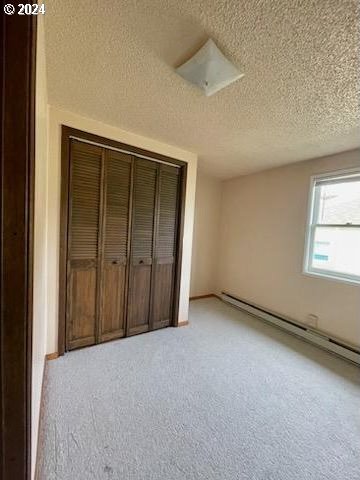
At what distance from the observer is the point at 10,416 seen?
0.64 metres

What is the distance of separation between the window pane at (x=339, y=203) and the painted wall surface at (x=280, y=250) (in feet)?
0.62

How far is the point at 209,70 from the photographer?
4.25 ft

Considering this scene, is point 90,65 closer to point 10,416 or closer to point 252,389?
point 10,416

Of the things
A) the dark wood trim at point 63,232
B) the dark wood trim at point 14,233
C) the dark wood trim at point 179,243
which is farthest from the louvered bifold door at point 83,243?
the dark wood trim at point 14,233

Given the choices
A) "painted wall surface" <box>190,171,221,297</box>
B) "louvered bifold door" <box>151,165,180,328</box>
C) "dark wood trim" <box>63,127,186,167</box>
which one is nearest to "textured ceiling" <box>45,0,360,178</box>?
"dark wood trim" <box>63,127,186,167</box>

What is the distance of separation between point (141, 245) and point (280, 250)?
1.95 m

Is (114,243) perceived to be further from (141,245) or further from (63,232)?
(63,232)

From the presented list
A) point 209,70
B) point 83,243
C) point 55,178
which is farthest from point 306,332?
point 55,178

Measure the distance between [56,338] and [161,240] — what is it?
4.74 ft

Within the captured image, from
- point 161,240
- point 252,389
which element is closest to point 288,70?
point 161,240

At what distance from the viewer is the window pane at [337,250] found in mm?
2422

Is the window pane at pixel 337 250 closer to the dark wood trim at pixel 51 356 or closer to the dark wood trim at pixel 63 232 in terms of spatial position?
the dark wood trim at pixel 63 232

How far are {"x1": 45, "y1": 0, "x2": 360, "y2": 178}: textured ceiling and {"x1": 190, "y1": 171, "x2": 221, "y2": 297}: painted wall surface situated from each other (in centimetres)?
176

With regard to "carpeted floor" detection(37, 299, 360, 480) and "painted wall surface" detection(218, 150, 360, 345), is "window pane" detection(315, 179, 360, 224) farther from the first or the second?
"carpeted floor" detection(37, 299, 360, 480)
